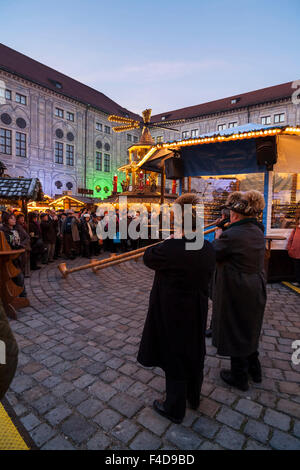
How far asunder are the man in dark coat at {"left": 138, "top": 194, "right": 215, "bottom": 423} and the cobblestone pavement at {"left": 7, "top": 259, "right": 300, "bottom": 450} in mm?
305

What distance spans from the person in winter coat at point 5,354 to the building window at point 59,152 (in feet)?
120

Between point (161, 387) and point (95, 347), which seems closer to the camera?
point (161, 387)

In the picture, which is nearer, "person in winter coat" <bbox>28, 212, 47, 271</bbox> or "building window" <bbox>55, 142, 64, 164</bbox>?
"person in winter coat" <bbox>28, 212, 47, 271</bbox>

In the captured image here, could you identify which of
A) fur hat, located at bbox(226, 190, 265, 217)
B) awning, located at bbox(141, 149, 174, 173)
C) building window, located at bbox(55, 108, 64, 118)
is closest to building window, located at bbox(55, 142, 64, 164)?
building window, located at bbox(55, 108, 64, 118)

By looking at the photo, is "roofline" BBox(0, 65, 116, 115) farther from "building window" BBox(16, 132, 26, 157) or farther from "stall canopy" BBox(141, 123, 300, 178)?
"stall canopy" BBox(141, 123, 300, 178)

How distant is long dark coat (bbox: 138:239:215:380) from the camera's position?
212cm

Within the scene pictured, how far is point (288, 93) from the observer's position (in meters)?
32.8

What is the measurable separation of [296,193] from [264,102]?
31.9 m

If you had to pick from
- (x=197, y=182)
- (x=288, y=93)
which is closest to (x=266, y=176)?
(x=197, y=182)

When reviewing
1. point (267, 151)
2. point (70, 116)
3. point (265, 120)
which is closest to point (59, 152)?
point (70, 116)

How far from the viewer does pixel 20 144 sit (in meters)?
30.3

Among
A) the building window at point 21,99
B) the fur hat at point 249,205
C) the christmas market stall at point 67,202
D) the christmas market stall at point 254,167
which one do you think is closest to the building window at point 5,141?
the building window at point 21,99

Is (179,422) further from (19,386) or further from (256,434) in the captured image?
(19,386)

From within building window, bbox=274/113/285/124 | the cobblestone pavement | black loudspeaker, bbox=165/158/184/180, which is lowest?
the cobblestone pavement
